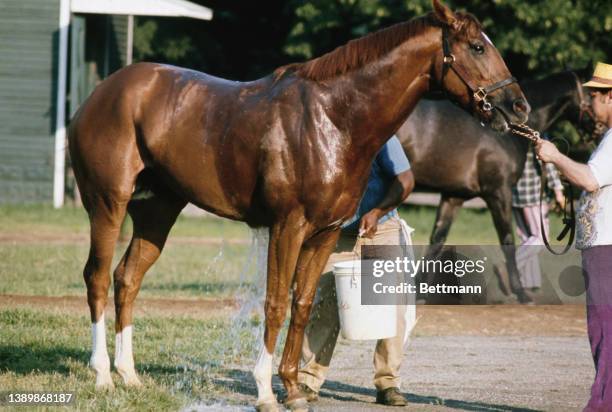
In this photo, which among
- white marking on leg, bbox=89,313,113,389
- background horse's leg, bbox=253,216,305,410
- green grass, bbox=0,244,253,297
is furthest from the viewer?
green grass, bbox=0,244,253,297

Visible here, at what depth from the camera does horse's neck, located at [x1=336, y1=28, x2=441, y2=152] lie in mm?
5875

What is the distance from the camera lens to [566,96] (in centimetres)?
1155

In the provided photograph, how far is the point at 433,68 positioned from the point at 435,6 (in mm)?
367

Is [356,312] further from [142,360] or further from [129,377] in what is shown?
[142,360]

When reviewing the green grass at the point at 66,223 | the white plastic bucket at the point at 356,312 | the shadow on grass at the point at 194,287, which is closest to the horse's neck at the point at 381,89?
the white plastic bucket at the point at 356,312

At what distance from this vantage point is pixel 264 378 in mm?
5879

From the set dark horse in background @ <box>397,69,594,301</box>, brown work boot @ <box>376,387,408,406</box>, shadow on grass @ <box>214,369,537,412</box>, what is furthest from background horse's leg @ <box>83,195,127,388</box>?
dark horse in background @ <box>397,69,594,301</box>

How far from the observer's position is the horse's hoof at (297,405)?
5.95 m

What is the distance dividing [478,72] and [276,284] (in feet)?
5.64

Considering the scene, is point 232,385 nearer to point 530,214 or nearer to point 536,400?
point 536,400

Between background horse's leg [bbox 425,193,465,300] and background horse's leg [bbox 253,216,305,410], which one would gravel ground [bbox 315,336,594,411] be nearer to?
background horse's leg [bbox 253,216,305,410]

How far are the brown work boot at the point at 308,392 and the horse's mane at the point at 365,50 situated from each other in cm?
201

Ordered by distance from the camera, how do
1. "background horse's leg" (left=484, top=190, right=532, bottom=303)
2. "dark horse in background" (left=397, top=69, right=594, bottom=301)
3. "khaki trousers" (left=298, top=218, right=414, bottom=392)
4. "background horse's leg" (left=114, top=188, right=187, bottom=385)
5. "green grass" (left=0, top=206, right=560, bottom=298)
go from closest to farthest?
"khaki trousers" (left=298, top=218, right=414, bottom=392) < "background horse's leg" (left=114, top=188, right=187, bottom=385) < "green grass" (left=0, top=206, right=560, bottom=298) < "background horse's leg" (left=484, top=190, right=532, bottom=303) < "dark horse in background" (left=397, top=69, right=594, bottom=301)

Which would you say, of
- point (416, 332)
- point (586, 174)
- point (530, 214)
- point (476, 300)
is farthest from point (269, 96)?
Answer: point (530, 214)
